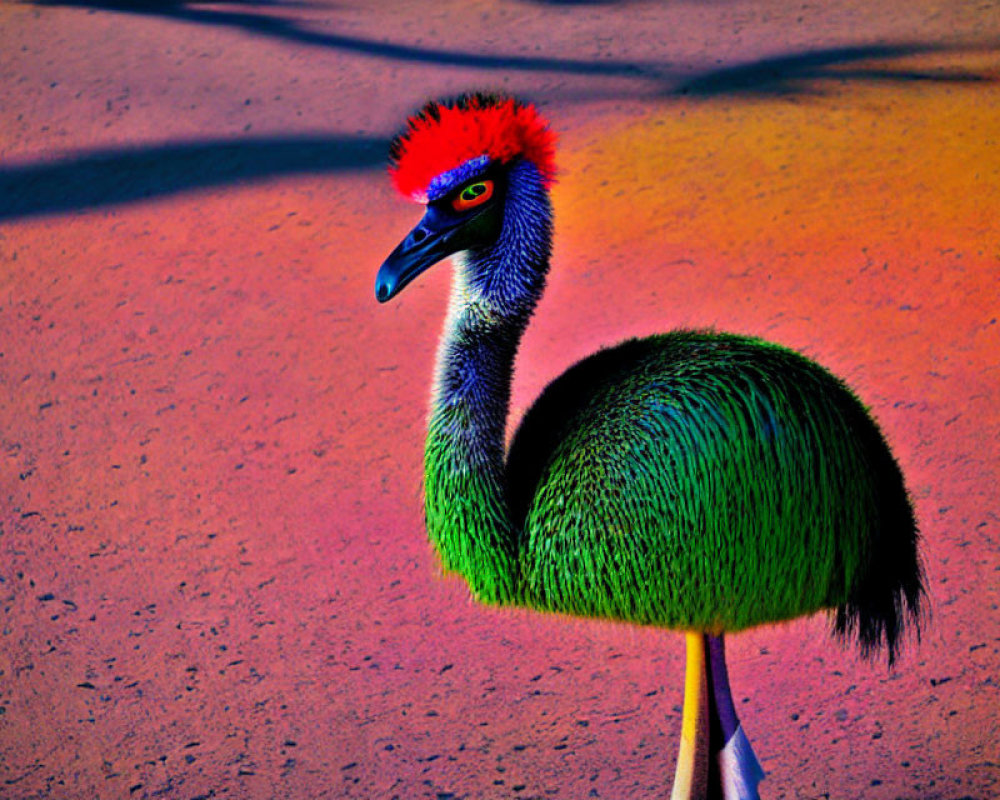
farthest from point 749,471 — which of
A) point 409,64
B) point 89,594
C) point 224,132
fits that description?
point 409,64

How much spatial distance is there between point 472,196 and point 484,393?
43cm

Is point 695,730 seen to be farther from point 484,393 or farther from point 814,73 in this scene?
point 814,73

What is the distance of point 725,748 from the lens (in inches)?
108

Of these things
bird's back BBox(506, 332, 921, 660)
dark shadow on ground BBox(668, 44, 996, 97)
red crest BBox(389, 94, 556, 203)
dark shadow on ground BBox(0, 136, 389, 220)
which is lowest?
bird's back BBox(506, 332, 921, 660)

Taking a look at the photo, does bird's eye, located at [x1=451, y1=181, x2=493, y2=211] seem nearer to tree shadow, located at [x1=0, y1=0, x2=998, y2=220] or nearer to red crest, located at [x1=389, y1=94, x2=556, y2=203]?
red crest, located at [x1=389, y1=94, x2=556, y2=203]

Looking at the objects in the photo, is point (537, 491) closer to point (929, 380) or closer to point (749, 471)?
point (749, 471)

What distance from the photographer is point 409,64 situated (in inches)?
288

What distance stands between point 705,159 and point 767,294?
4.25ft

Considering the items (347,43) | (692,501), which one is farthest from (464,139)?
(347,43)

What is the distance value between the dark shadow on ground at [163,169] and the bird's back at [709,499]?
4.15 m

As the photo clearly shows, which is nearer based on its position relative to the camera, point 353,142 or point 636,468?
point 636,468

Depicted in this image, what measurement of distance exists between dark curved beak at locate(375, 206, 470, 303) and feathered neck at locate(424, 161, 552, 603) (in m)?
0.08

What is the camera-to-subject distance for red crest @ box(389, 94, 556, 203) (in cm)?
250

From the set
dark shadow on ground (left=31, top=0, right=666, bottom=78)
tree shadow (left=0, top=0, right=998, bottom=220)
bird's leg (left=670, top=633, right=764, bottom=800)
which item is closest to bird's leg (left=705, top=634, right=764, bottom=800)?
bird's leg (left=670, top=633, right=764, bottom=800)
